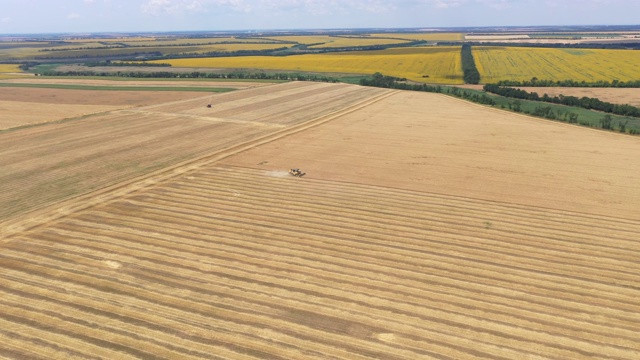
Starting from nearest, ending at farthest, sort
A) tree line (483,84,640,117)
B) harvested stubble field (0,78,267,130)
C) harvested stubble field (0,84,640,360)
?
harvested stubble field (0,84,640,360)
harvested stubble field (0,78,267,130)
tree line (483,84,640,117)

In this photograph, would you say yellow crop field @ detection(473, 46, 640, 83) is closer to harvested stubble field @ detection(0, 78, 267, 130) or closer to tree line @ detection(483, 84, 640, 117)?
tree line @ detection(483, 84, 640, 117)

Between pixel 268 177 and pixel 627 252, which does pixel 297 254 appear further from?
pixel 627 252

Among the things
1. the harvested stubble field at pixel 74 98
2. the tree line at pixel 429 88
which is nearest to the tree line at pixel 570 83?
the tree line at pixel 429 88

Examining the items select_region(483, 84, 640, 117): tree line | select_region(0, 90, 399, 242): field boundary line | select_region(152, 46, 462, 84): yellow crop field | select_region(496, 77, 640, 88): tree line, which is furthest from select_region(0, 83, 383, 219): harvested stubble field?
select_region(152, 46, 462, 84): yellow crop field

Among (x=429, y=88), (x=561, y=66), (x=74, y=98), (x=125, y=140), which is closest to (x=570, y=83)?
(x=429, y=88)

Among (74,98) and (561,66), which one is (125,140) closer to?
(74,98)
